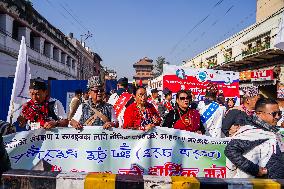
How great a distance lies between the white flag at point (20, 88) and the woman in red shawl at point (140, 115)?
1.49 m

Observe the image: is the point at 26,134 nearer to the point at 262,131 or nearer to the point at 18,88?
the point at 18,88

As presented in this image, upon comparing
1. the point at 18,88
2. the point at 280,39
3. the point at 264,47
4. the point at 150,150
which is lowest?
the point at 150,150

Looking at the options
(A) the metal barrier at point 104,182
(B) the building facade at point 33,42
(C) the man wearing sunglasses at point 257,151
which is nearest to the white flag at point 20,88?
(A) the metal barrier at point 104,182

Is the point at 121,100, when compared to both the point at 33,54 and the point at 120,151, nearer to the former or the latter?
the point at 120,151

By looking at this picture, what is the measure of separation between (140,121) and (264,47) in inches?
849

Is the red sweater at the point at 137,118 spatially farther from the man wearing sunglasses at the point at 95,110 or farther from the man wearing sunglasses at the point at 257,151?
the man wearing sunglasses at the point at 257,151

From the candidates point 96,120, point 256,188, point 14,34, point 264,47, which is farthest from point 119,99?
point 264,47

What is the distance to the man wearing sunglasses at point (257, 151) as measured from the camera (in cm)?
317

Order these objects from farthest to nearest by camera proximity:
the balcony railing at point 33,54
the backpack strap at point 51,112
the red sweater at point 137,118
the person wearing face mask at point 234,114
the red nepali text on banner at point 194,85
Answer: the balcony railing at point 33,54 → the red nepali text on banner at point 194,85 → the person wearing face mask at point 234,114 → the red sweater at point 137,118 → the backpack strap at point 51,112

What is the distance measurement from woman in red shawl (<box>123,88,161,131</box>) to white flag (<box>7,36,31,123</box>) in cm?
149

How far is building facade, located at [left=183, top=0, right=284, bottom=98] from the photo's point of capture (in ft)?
78.4

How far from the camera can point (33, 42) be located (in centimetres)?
2584

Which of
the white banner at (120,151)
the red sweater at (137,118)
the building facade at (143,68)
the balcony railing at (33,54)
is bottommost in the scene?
the white banner at (120,151)

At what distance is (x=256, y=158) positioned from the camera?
3262 millimetres
